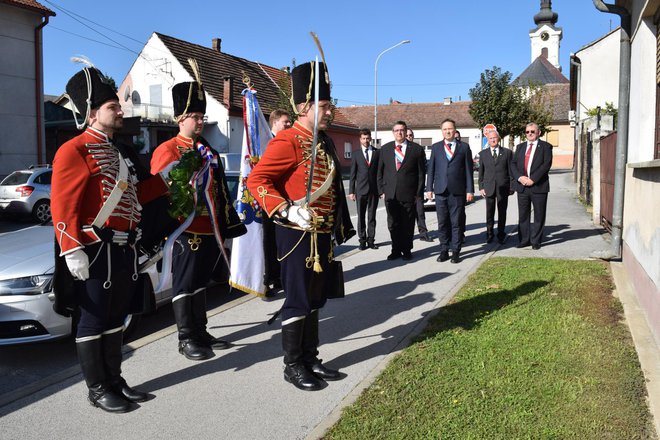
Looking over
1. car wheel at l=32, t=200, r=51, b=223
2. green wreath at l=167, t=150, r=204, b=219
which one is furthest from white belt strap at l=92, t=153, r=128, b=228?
car wheel at l=32, t=200, r=51, b=223

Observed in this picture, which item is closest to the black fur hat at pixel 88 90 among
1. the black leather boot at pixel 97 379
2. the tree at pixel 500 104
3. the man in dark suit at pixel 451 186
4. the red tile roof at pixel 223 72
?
the black leather boot at pixel 97 379

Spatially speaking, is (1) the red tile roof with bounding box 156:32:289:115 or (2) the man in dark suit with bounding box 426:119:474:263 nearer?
(2) the man in dark suit with bounding box 426:119:474:263

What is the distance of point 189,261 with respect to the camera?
16.4ft

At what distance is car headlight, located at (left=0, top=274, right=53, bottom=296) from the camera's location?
16.2ft

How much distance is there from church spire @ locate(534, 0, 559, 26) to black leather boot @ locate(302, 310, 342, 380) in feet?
302

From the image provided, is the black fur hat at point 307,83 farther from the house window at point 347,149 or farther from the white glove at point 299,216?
the house window at point 347,149

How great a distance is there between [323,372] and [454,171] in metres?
5.36

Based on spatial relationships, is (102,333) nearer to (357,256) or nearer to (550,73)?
(357,256)

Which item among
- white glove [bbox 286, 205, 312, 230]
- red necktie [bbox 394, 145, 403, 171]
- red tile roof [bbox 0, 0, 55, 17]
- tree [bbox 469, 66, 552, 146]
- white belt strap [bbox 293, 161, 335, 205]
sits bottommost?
white glove [bbox 286, 205, 312, 230]

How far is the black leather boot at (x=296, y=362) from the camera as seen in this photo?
4320 mm

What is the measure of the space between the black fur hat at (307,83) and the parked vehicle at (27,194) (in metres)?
15.1

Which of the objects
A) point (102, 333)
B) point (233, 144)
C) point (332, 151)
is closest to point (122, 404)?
point (102, 333)

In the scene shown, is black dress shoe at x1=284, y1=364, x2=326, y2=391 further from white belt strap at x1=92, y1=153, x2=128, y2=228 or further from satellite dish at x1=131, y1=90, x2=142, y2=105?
satellite dish at x1=131, y1=90, x2=142, y2=105

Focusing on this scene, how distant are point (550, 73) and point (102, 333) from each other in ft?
257
